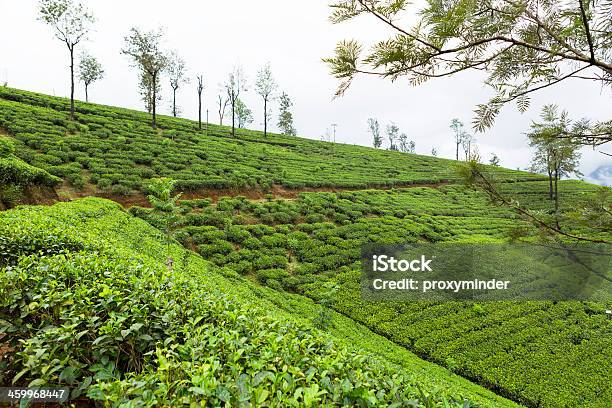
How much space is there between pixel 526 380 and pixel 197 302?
36.4 ft

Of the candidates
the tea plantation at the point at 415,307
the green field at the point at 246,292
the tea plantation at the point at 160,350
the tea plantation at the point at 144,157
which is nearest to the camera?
the tea plantation at the point at 160,350

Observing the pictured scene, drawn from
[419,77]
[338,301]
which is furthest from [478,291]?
[419,77]

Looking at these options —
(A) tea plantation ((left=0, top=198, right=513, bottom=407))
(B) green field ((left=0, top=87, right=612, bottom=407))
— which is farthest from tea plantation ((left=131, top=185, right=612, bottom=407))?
(A) tea plantation ((left=0, top=198, right=513, bottom=407))

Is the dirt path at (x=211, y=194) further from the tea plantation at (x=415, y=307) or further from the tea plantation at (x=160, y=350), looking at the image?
the tea plantation at (x=160, y=350)

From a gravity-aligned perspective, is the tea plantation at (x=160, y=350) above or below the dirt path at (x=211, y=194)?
below

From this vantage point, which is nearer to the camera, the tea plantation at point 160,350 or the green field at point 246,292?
the tea plantation at point 160,350

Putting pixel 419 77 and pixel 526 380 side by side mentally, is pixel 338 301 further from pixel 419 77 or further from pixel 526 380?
pixel 419 77

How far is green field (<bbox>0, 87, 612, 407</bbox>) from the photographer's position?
2242 mm

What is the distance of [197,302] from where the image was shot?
123 inches

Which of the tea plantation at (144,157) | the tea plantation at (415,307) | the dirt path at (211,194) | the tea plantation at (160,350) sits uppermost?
the tea plantation at (144,157)

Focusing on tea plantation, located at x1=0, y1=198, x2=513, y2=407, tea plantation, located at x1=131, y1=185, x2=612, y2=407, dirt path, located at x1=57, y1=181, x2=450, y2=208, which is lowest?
→ tea plantation, located at x1=131, y1=185, x2=612, y2=407

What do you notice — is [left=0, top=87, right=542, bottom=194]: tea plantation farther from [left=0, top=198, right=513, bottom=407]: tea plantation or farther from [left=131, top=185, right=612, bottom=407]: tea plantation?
[left=0, top=198, right=513, bottom=407]: tea plantation

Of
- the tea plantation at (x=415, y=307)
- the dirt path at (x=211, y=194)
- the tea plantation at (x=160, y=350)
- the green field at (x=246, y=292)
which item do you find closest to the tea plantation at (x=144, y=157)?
the green field at (x=246, y=292)

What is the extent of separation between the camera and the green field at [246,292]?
2.24 meters
